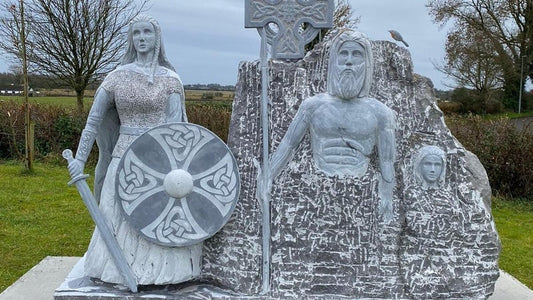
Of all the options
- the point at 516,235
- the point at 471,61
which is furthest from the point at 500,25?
the point at 516,235

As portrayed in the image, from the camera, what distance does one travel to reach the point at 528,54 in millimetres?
16844

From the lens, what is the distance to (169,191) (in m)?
3.09

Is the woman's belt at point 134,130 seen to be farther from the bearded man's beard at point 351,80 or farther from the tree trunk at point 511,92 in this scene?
the tree trunk at point 511,92

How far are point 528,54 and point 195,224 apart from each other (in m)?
16.5

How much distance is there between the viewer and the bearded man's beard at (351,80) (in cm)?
310

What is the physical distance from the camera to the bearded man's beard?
310 centimetres

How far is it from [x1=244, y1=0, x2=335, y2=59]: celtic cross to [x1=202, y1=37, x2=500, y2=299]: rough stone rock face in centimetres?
23

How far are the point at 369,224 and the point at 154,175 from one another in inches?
51.0

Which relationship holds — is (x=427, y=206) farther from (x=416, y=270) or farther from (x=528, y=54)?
(x=528, y=54)


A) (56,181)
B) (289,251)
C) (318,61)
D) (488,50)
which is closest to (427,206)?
(289,251)

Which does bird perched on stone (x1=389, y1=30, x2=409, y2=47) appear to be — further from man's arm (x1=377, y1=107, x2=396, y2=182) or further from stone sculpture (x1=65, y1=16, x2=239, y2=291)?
stone sculpture (x1=65, y1=16, x2=239, y2=291)

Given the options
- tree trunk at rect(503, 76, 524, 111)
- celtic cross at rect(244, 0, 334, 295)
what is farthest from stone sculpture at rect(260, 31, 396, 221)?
tree trunk at rect(503, 76, 524, 111)

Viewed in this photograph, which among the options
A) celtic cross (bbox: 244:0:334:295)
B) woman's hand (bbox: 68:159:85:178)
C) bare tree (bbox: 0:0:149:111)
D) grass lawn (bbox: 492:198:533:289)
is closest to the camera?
woman's hand (bbox: 68:159:85:178)

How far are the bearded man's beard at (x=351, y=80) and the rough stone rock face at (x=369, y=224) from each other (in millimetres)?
149
